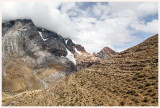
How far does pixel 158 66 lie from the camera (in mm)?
22797

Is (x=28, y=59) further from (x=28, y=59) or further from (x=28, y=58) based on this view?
(x=28, y=58)

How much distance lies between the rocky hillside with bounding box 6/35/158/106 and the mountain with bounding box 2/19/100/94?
8423 centimetres

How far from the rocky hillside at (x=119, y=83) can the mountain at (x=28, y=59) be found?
3316 inches

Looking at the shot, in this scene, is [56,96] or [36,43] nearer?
[56,96]

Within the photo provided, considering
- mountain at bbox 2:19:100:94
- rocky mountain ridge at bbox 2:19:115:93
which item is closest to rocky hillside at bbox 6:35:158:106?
mountain at bbox 2:19:100:94

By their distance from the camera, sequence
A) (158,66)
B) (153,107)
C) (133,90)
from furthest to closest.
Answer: (158,66) → (133,90) → (153,107)

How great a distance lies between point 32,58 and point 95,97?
396 ft

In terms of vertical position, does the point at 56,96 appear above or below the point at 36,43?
below

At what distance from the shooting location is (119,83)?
24016 mm

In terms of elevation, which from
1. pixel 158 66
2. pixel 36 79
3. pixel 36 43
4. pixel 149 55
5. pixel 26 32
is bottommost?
pixel 36 79

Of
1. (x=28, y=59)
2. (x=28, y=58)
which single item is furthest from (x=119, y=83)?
(x=28, y=58)

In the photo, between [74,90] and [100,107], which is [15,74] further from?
[100,107]

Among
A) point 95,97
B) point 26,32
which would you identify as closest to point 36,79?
point 26,32

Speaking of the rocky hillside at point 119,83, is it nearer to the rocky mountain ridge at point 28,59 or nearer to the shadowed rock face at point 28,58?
the rocky mountain ridge at point 28,59
